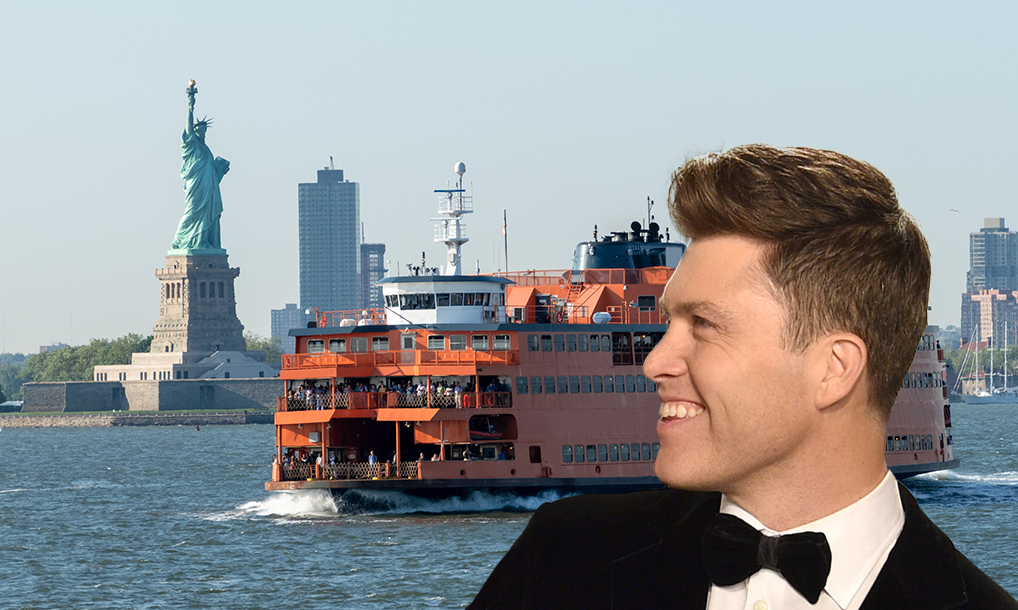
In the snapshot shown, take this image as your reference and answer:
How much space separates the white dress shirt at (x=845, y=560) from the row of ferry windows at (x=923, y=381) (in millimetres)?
55829

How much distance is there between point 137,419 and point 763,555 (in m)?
154

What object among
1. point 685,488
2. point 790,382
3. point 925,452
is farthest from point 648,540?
point 925,452

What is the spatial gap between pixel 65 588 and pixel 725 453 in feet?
120

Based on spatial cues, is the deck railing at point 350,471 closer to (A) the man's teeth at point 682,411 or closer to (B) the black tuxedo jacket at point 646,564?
(B) the black tuxedo jacket at point 646,564

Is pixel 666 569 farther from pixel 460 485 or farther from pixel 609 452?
pixel 609 452

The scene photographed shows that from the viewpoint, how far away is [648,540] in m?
2.50

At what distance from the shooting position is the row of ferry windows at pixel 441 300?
4619 centimetres

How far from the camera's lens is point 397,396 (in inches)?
1747

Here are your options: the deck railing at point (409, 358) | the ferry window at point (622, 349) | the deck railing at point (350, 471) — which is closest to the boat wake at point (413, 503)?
the deck railing at point (350, 471)

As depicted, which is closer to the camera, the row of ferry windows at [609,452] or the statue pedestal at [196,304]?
the row of ferry windows at [609,452]

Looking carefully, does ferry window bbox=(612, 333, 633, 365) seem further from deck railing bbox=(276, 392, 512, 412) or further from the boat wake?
the boat wake

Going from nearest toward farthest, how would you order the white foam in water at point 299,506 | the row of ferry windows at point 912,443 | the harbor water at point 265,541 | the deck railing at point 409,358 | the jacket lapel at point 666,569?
the jacket lapel at point 666,569, the harbor water at point 265,541, the deck railing at point 409,358, the white foam in water at point 299,506, the row of ferry windows at point 912,443

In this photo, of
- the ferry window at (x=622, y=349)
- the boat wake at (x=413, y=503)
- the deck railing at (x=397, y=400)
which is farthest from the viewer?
the ferry window at (x=622, y=349)

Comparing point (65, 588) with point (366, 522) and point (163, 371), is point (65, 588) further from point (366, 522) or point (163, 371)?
point (163, 371)
